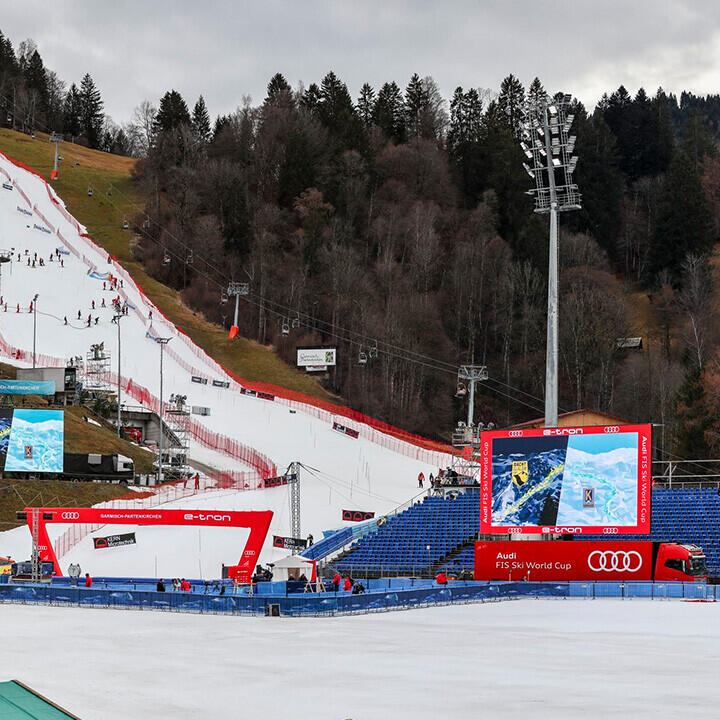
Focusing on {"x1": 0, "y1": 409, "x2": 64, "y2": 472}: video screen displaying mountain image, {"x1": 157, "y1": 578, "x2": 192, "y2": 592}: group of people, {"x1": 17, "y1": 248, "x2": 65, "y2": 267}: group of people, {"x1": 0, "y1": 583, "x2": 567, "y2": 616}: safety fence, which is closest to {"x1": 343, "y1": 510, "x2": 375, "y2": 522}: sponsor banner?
{"x1": 0, "y1": 409, "x2": 64, "y2": 472}: video screen displaying mountain image

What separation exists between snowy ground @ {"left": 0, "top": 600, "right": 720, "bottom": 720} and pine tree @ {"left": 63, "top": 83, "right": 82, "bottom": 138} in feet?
488

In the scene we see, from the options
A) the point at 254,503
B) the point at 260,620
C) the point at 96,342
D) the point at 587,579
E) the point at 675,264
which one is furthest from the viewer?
the point at 675,264

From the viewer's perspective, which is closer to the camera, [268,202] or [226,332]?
[226,332]

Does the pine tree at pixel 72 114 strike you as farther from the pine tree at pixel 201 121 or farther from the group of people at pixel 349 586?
the group of people at pixel 349 586

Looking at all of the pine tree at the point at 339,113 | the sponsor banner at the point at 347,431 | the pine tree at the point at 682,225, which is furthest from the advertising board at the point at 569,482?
the pine tree at the point at 339,113

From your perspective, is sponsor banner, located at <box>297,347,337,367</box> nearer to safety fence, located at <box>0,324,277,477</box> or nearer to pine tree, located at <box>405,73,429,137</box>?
safety fence, located at <box>0,324,277,477</box>

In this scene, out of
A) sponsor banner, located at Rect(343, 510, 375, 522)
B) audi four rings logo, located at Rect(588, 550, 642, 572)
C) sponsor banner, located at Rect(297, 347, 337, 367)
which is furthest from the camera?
sponsor banner, located at Rect(297, 347, 337, 367)

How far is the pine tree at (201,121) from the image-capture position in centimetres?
13571

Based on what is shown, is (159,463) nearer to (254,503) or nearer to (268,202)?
(254,503)

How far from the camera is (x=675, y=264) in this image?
10362cm

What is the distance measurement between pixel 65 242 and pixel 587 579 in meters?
67.6

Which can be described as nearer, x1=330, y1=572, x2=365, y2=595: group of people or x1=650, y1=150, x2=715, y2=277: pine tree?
x1=330, y1=572, x2=365, y2=595: group of people

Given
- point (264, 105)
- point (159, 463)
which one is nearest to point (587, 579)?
point (159, 463)

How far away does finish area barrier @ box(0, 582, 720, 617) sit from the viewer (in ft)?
94.9
